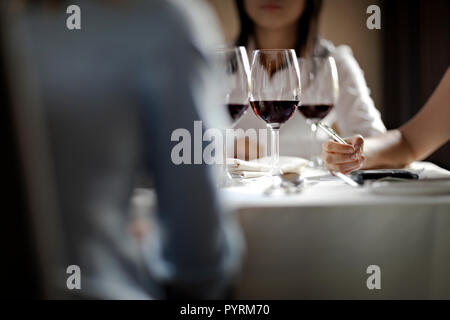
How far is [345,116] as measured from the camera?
5.03ft

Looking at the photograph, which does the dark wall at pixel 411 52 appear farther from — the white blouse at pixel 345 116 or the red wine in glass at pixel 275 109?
the red wine in glass at pixel 275 109

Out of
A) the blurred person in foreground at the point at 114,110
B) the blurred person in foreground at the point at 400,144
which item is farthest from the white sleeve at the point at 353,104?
the blurred person in foreground at the point at 114,110

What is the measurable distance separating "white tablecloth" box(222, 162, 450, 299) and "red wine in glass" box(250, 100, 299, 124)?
14cm

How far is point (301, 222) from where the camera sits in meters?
0.63

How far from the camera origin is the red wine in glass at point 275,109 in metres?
0.77

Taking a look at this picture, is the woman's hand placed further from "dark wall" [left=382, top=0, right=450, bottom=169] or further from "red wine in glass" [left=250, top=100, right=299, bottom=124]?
"dark wall" [left=382, top=0, right=450, bottom=169]

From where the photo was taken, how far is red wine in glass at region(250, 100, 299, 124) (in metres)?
0.77

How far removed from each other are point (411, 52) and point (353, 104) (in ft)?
4.72

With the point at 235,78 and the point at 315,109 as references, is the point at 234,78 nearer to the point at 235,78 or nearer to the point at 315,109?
the point at 235,78

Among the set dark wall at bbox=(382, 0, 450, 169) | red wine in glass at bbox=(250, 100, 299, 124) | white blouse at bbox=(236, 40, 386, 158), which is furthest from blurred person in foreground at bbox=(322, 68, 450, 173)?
dark wall at bbox=(382, 0, 450, 169)

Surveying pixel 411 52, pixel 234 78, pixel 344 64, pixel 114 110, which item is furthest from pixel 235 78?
pixel 411 52

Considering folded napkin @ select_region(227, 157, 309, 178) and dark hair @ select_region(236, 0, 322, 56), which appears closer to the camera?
folded napkin @ select_region(227, 157, 309, 178)

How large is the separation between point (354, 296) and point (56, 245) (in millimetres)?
388
